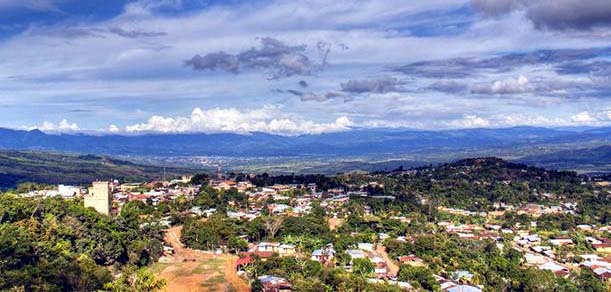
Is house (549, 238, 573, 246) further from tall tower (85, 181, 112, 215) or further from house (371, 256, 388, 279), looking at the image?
tall tower (85, 181, 112, 215)

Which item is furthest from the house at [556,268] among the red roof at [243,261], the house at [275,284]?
the red roof at [243,261]

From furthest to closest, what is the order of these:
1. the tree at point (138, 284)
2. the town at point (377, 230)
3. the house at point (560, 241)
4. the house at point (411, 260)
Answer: the house at point (560, 241) < the house at point (411, 260) < the town at point (377, 230) < the tree at point (138, 284)

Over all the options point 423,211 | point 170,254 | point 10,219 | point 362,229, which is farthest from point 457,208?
point 10,219

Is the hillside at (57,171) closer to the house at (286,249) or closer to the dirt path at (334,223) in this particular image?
the dirt path at (334,223)

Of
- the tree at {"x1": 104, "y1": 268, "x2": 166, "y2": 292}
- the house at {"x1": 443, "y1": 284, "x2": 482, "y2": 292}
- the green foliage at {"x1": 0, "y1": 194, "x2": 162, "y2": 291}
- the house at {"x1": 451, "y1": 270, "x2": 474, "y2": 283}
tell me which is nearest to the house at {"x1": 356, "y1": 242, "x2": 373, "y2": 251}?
the house at {"x1": 451, "y1": 270, "x2": 474, "y2": 283}

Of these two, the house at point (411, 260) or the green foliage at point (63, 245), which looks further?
the house at point (411, 260)

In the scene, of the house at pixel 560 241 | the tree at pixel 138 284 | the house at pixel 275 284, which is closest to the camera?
the tree at pixel 138 284

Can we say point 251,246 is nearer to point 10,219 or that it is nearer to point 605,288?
point 10,219
